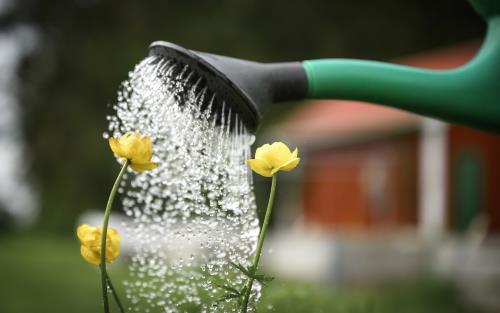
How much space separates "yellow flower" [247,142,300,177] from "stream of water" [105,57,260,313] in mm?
97

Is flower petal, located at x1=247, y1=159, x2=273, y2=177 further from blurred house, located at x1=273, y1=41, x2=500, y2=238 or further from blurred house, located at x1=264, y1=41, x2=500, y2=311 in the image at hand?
blurred house, located at x1=273, y1=41, x2=500, y2=238

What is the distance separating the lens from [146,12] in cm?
1375

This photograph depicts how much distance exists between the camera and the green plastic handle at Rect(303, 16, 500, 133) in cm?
107

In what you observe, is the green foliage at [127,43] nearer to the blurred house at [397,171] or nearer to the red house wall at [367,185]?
the blurred house at [397,171]

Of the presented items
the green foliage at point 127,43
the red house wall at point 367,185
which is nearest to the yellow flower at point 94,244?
the red house wall at point 367,185

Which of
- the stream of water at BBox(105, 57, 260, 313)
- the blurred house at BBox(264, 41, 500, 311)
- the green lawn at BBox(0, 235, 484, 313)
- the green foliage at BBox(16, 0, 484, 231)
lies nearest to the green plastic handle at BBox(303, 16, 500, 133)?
the stream of water at BBox(105, 57, 260, 313)

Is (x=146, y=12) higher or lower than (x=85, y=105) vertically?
higher

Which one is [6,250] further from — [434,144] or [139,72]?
[139,72]

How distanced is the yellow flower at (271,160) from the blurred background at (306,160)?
14cm

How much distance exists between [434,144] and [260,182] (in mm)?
5703

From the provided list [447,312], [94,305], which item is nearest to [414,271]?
[447,312]

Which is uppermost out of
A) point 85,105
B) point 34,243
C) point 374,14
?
point 374,14

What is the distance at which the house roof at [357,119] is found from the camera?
7.23 meters

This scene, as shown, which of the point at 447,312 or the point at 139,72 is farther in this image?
the point at 447,312
